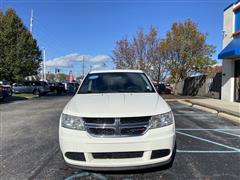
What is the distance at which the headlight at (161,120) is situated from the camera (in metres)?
4.57

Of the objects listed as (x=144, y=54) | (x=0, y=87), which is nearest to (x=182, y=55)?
(x=144, y=54)

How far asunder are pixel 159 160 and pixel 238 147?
3.12 metres

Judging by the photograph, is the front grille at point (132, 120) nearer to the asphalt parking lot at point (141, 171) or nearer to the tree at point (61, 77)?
the asphalt parking lot at point (141, 171)

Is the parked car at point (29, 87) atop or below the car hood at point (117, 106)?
below

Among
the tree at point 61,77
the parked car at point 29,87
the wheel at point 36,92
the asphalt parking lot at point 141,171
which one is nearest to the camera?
the asphalt parking lot at point 141,171

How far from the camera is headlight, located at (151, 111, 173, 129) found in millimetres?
4570

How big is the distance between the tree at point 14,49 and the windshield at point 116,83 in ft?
90.2

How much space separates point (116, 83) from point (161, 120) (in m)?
2.11

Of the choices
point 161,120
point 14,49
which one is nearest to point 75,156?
point 161,120

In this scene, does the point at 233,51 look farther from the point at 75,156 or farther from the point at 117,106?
the point at 75,156

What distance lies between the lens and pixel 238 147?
6977 millimetres

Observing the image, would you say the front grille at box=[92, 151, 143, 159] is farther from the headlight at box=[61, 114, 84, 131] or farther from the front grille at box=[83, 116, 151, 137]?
the headlight at box=[61, 114, 84, 131]

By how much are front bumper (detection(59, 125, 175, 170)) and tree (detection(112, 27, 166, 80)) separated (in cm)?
3468

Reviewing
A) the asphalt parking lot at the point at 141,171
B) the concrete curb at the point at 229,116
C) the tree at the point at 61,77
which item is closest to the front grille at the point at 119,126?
the asphalt parking lot at the point at 141,171
